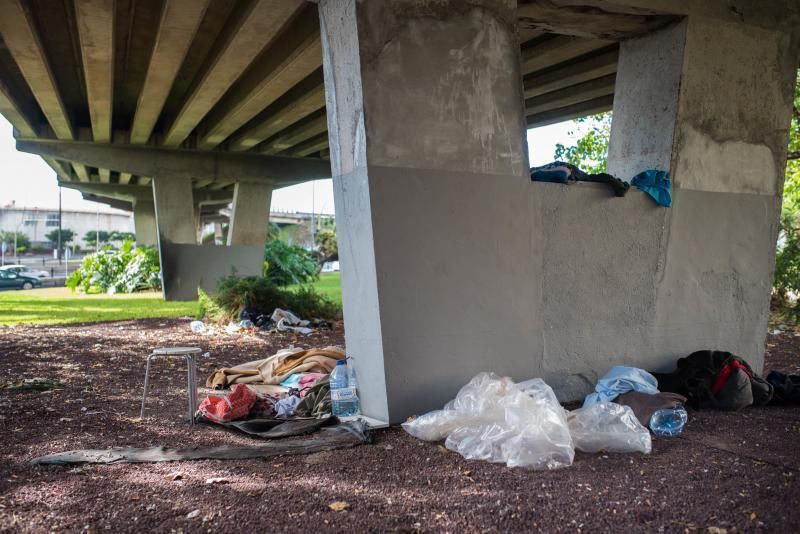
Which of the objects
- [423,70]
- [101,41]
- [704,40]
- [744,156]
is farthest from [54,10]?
[744,156]

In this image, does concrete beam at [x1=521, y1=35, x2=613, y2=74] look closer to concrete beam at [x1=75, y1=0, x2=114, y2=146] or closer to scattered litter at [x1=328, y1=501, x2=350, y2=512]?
concrete beam at [x1=75, y1=0, x2=114, y2=146]

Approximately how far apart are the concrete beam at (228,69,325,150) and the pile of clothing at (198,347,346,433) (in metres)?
5.97

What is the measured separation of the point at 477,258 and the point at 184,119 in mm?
10909

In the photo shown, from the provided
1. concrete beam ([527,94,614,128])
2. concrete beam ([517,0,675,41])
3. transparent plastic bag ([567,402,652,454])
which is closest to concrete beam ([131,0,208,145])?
concrete beam ([517,0,675,41])

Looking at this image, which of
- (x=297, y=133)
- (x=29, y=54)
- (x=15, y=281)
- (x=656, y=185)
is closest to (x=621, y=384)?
(x=656, y=185)

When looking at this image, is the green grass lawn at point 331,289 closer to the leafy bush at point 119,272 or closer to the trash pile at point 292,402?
the leafy bush at point 119,272

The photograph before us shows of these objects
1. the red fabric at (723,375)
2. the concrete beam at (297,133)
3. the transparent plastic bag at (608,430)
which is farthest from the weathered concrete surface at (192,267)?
the transparent plastic bag at (608,430)

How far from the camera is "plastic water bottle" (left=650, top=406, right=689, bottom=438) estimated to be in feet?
15.4

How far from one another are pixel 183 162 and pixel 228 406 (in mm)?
15038

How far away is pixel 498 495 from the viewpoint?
350 centimetres

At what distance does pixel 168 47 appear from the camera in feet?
30.6

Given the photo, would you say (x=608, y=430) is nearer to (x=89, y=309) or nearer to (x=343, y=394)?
(x=343, y=394)

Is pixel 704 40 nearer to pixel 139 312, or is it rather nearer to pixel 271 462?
pixel 271 462

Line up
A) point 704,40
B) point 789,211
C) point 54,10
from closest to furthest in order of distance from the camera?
point 704,40
point 54,10
point 789,211
